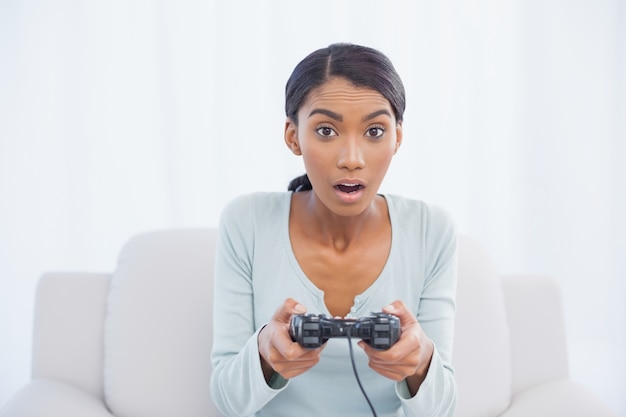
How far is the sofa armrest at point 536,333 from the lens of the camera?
157 centimetres

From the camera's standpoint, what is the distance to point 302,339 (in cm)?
98

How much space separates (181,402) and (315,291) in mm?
404

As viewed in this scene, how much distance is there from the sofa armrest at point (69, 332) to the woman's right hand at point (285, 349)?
58 centimetres

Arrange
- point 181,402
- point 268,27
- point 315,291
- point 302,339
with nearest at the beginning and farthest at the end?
point 302,339
point 315,291
point 181,402
point 268,27

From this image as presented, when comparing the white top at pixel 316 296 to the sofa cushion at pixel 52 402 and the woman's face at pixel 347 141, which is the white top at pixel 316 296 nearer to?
the woman's face at pixel 347 141

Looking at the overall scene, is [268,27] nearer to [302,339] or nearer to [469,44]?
[469,44]

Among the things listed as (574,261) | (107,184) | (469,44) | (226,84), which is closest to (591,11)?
(469,44)

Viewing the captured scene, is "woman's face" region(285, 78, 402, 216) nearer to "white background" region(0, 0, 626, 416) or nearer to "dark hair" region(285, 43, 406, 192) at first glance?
"dark hair" region(285, 43, 406, 192)

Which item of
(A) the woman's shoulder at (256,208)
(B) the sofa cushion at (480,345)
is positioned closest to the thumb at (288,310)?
(A) the woman's shoulder at (256,208)

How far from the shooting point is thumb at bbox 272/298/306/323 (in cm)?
106

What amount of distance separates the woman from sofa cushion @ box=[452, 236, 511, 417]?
0.21 m

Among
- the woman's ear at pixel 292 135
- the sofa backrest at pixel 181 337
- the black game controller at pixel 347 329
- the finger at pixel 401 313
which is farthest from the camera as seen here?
the sofa backrest at pixel 181 337

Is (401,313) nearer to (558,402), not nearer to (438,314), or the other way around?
(438,314)

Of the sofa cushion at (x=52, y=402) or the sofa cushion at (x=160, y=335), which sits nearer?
the sofa cushion at (x=52, y=402)
